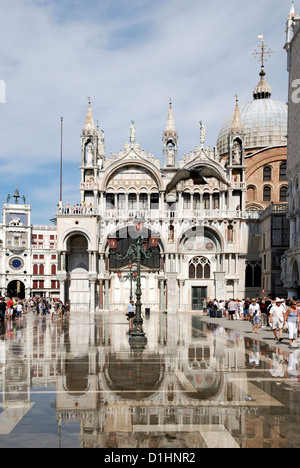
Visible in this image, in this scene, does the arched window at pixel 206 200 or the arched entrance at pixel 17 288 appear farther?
the arched entrance at pixel 17 288

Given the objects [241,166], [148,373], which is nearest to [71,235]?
[241,166]

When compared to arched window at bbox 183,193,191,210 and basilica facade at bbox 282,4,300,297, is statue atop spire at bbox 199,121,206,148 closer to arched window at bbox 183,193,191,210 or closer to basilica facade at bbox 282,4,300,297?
arched window at bbox 183,193,191,210

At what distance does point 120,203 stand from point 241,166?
12.1 m

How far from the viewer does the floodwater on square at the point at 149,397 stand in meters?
7.34

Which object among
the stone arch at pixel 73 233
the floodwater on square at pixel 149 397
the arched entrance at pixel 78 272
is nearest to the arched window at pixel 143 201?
the stone arch at pixel 73 233

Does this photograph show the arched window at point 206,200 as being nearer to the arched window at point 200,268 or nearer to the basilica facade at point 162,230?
the basilica facade at point 162,230

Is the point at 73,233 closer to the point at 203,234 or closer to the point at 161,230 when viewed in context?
the point at 161,230

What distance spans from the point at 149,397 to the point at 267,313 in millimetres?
17989

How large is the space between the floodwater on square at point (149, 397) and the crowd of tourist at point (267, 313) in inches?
59.2

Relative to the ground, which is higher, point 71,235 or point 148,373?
point 71,235

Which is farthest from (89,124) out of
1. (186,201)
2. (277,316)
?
(277,316)

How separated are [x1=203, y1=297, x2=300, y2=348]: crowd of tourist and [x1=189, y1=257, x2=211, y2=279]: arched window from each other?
364 centimetres

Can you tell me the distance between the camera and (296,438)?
7223mm
